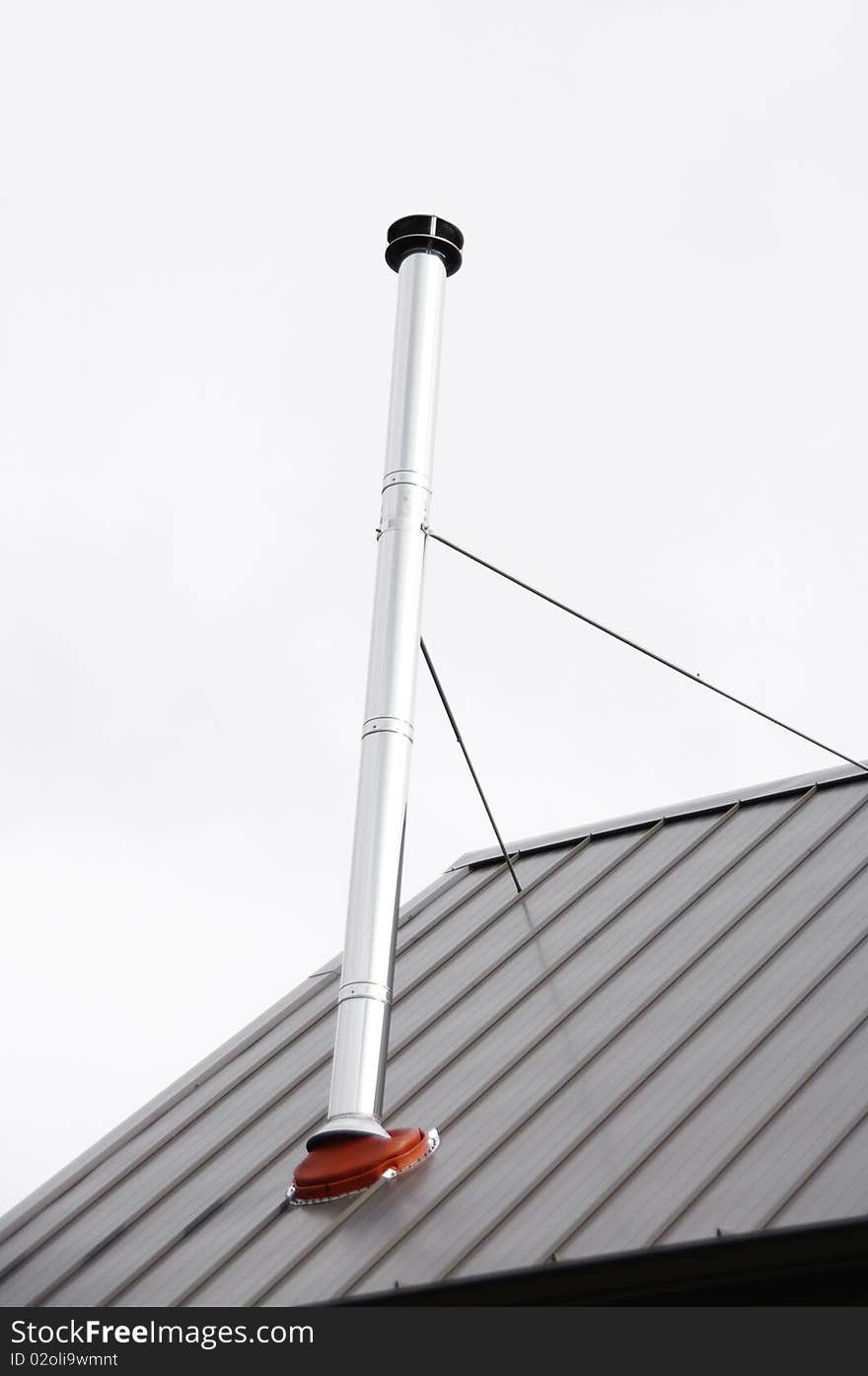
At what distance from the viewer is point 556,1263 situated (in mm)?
9414

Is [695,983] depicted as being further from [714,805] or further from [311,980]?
[311,980]

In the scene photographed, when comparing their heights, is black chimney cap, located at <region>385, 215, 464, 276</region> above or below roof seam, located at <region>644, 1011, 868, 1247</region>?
above

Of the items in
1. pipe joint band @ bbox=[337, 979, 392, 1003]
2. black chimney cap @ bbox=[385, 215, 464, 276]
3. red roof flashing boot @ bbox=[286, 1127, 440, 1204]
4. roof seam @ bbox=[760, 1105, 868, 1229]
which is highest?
black chimney cap @ bbox=[385, 215, 464, 276]

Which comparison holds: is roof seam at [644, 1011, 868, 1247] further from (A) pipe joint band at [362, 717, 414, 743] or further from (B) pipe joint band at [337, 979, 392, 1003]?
(A) pipe joint band at [362, 717, 414, 743]

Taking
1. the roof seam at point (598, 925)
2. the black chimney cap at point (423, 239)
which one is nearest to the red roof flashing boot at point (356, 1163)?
the roof seam at point (598, 925)

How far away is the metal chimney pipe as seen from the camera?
12.2 meters

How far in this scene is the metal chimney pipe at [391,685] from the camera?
12172 millimetres

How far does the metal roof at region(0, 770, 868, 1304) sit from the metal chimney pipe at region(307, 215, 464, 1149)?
0.54 m

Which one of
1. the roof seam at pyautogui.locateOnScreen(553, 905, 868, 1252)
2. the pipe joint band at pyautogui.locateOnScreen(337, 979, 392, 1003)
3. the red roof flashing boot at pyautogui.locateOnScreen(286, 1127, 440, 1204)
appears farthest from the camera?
the pipe joint band at pyautogui.locateOnScreen(337, 979, 392, 1003)

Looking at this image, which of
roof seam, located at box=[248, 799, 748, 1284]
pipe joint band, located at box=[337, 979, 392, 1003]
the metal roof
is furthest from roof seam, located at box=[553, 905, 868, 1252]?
pipe joint band, located at box=[337, 979, 392, 1003]

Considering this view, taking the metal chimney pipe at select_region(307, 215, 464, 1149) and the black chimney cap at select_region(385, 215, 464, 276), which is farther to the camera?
the black chimney cap at select_region(385, 215, 464, 276)

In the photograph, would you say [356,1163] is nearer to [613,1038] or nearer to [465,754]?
[613,1038]

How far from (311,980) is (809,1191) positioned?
7.61 m
